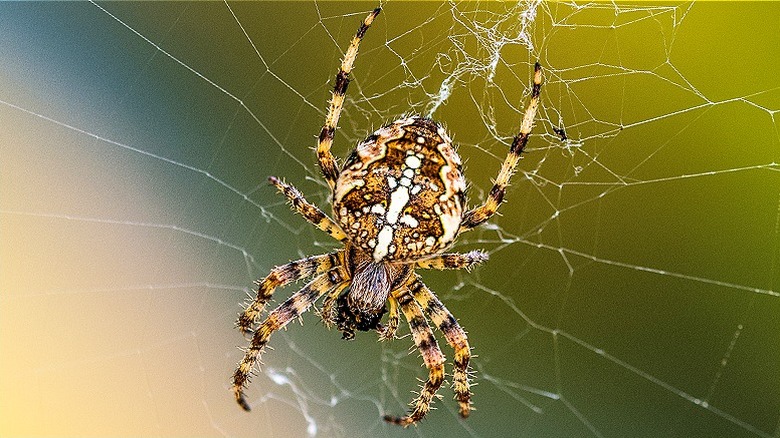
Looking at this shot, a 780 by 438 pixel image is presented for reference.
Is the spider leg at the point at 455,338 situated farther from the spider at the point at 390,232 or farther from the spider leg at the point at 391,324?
the spider leg at the point at 391,324

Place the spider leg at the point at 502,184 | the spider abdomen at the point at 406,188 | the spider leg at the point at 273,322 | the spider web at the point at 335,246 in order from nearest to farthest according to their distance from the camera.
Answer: the spider abdomen at the point at 406,188, the spider leg at the point at 502,184, the spider leg at the point at 273,322, the spider web at the point at 335,246

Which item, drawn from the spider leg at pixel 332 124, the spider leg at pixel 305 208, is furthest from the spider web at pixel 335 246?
the spider leg at pixel 305 208

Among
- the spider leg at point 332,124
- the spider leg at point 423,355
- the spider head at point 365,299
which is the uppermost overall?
the spider leg at point 332,124

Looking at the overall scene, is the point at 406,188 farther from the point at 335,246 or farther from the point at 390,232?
the point at 335,246

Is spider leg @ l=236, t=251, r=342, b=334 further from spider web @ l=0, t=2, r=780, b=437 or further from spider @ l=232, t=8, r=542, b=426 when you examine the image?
spider web @ l=0, t=2, r=780, b=437

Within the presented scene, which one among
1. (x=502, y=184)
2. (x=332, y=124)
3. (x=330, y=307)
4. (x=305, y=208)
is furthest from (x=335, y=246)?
(x=502, y=184)

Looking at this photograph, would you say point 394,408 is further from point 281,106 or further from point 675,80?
point 675,80

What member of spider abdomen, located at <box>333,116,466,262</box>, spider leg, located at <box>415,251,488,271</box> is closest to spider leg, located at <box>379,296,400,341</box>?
spider leg, located at <box>415,251,488,271</box>
